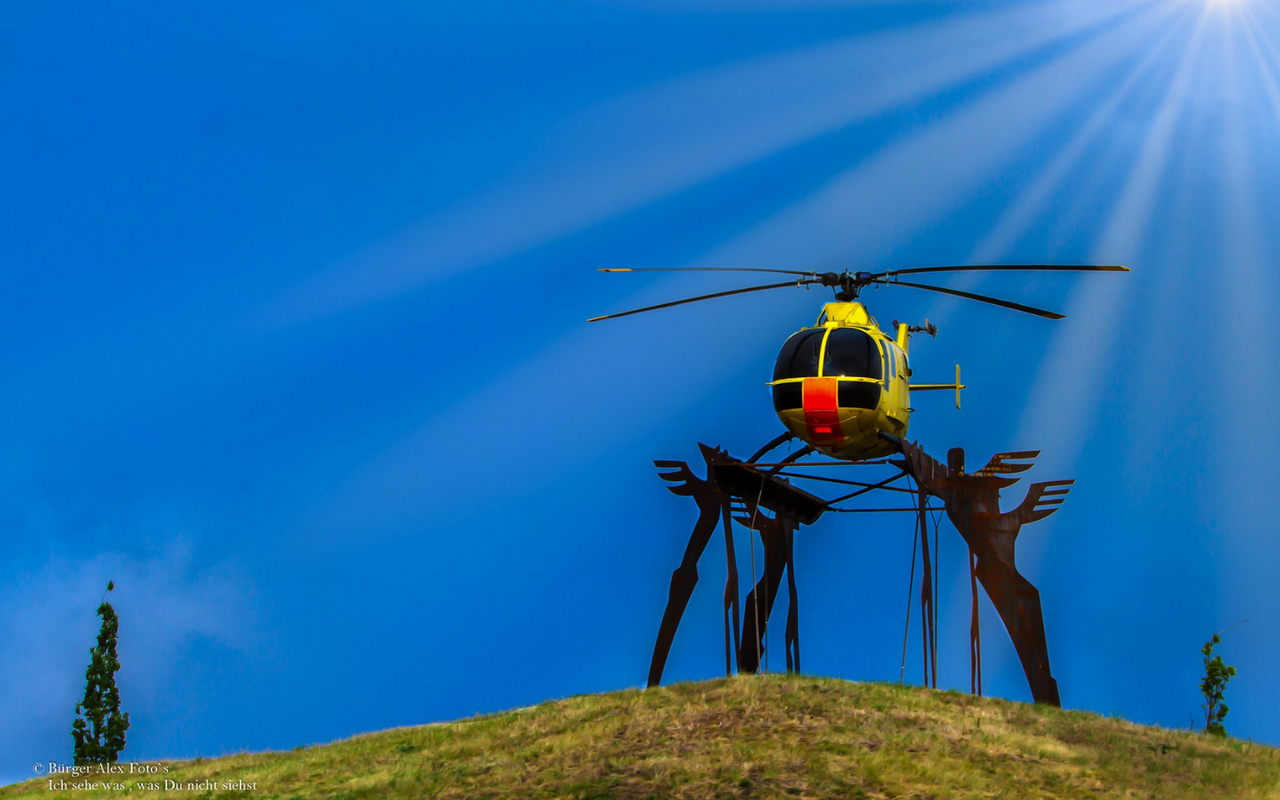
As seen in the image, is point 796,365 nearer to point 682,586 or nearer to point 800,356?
point 800,356

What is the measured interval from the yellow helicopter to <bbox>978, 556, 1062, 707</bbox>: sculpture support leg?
2913mm

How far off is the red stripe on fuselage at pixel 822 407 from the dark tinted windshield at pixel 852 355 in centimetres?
25

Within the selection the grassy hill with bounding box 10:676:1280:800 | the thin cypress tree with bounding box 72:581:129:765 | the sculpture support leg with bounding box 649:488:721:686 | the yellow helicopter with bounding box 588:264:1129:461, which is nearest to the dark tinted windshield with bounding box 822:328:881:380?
the yellow helicopter with bounding box 588:264:1129:461

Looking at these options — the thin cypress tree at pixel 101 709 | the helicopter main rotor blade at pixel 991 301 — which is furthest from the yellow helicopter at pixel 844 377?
the thin cypress tree at pixel 101 709

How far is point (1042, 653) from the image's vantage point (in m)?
19.8

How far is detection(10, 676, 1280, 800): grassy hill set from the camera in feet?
45.6

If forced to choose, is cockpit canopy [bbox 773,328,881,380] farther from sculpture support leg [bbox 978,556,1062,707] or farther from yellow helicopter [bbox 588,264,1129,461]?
sculpture support leg [bbox 978,556,1062,707]

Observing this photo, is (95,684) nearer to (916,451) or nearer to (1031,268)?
(916,451)

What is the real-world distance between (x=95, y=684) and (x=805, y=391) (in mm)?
15930

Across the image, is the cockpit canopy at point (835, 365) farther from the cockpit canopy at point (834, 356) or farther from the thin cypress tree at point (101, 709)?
the thin cypress tree at point (101, 709)

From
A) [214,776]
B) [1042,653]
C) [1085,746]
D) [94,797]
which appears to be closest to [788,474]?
[1042,653]

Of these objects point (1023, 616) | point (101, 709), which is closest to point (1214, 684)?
point (1023, 616)

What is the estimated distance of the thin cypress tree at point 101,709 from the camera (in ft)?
74.3

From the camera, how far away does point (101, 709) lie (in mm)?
23062
